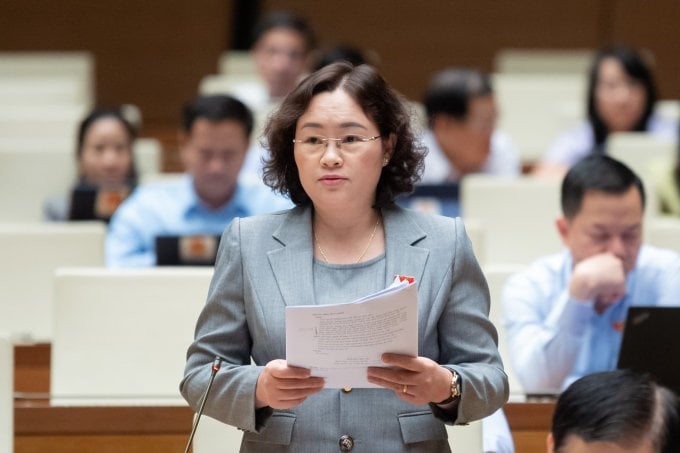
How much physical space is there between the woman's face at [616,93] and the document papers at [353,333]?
3167 millimetres

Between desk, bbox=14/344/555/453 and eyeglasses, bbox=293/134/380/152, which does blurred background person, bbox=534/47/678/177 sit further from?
eyeglasses, bbox=293/134/380/152

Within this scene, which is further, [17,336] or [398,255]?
[17,336]

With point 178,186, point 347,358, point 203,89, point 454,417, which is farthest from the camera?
point 203,89

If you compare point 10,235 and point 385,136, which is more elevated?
point 385,136

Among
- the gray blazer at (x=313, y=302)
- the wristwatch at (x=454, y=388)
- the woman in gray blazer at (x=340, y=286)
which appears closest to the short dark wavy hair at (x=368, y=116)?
the woman in gray blazer at (x=340, y=286)

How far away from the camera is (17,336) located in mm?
2904

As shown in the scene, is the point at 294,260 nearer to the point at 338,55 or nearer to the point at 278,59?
the point at 338,55

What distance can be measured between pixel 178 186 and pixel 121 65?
266 cm

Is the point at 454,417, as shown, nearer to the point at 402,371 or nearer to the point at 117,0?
the point at 402,371

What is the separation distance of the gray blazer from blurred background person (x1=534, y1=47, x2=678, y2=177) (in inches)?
112

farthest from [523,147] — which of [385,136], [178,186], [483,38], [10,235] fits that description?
[385,136]

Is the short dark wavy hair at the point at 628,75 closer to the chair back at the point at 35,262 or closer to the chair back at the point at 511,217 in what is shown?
the chair back at the point at 511,217

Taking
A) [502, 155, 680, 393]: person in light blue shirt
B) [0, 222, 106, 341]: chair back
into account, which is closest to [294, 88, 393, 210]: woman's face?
[502, 155, 680, 393]: person in light blue shirt

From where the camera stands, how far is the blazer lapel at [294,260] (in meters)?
1.85
